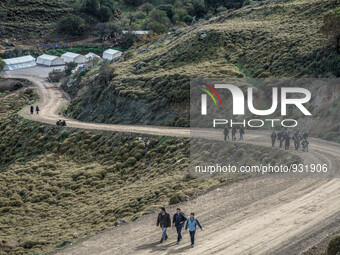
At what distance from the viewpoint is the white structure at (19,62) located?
10356 centimetres

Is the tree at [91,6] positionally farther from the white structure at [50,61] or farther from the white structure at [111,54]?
the white structure at [50,61]

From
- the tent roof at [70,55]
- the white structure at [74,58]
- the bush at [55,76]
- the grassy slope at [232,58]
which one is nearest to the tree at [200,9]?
the white structure at [74,58]

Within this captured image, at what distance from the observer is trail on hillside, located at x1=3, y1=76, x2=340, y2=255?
2155 centimetres

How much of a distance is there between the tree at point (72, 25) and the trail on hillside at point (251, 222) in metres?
101

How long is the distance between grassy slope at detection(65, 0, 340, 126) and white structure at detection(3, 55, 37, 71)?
4055 centimetres

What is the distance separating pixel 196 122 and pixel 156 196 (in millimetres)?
15984

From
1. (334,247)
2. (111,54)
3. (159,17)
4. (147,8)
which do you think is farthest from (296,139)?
(147,8)

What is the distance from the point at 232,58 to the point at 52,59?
191ft

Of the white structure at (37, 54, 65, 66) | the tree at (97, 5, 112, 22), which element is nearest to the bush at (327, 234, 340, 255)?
the white structure at (37, 54, 65, 66)

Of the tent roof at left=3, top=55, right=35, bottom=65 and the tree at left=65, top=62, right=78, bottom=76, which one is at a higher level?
the tent roof at left=3, top=55, right=35, bottom=65

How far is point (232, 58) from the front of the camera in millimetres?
58250

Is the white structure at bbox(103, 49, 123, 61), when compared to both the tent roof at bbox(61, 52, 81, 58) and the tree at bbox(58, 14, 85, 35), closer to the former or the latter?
the tent roof at bbox(61, 52, 81, 58)

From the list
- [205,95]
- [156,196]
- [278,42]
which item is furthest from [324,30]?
[156,196]

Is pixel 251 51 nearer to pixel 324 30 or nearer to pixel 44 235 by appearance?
pixel 324 30
